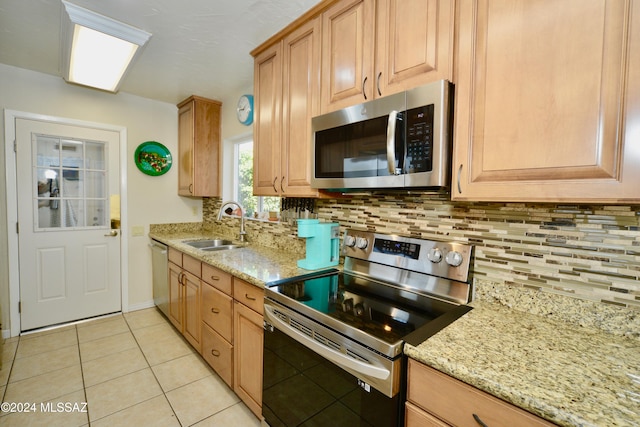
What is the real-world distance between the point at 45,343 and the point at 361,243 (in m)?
2.89

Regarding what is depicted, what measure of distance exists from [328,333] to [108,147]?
316 centimetres

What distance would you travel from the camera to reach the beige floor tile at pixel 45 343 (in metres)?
2.38

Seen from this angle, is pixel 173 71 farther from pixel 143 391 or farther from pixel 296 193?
pixel 143 391

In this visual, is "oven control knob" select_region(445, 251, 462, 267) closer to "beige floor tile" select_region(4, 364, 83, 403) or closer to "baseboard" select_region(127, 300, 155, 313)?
"beige floor tile" select_region(4, 364, 83, 403)

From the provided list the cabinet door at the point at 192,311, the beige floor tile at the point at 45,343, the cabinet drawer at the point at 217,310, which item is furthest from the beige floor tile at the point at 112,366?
the cabinet drawer at the point at 217,310

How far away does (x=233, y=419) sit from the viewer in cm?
173

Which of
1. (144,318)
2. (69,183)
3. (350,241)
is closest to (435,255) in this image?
(350,241)

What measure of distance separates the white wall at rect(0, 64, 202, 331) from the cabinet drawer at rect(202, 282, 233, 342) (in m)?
1.62

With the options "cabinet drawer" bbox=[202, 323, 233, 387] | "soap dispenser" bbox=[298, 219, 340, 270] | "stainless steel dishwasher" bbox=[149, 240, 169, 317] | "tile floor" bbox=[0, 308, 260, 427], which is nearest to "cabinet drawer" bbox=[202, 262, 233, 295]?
"cabinet drawer" bbox=[202, 323, 233, 387]

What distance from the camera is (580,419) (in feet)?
1.98

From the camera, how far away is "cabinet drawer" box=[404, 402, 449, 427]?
0.85 m

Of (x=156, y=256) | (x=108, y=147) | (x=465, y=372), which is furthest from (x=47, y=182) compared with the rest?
(x=465, y=372)

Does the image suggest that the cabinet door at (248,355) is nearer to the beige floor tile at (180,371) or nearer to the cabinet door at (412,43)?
the beige floor tile at (180,371)

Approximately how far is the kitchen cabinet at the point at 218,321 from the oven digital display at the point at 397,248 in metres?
0.91
